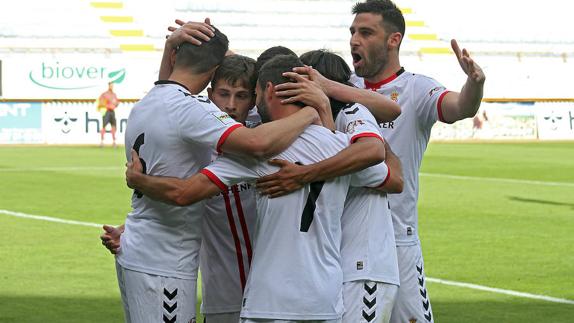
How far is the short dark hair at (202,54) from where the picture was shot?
15.2ft

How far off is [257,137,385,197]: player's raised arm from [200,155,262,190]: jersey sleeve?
5cm

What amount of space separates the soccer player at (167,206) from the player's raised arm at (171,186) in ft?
0.23

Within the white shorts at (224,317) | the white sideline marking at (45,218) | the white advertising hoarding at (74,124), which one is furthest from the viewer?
the white advertising hoarding at (74,124)

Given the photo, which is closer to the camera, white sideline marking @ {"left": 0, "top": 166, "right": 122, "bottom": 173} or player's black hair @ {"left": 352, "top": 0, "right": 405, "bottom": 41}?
player's black hair @ {"left": 352, "top": 0, "right": 405, "bottom": 41}

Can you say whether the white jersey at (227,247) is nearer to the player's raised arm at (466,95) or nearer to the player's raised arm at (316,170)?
the player's raised arm at (316,170)

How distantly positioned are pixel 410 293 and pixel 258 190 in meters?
1.55

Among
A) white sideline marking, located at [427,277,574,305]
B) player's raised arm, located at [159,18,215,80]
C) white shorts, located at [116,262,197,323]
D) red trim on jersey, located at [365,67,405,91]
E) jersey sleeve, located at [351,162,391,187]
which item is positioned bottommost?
white sideline marking, located at [427,277,574,305]

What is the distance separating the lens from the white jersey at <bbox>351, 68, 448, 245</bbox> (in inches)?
228

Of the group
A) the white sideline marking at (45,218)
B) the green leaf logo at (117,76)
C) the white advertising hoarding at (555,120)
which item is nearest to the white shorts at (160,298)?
the white sideline marking at (45,218)

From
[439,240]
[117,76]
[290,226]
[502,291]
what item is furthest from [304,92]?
[117,76]

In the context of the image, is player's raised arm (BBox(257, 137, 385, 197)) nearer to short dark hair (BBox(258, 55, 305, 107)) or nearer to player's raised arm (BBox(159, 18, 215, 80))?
short dark hair (BBox(258, 55, 305, 107))

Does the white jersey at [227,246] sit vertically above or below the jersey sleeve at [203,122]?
below

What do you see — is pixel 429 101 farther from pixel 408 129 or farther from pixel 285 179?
pixel 285 179

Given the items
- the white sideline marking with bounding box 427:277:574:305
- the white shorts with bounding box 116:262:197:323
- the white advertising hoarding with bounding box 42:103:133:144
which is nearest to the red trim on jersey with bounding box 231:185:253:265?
the white shorts with bounding box 116:262:197:323
